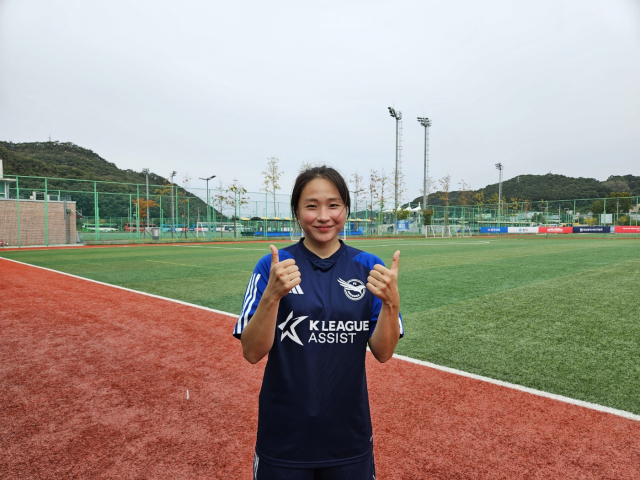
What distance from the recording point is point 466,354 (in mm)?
4695

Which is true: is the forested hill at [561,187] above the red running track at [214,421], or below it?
above

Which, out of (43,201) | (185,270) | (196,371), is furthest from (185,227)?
(196,371)

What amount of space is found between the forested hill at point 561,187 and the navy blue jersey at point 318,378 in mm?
93032

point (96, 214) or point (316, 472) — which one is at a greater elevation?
point (96, 214)

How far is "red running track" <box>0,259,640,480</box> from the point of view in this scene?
2.65m

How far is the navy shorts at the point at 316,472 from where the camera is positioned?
4.84 feet

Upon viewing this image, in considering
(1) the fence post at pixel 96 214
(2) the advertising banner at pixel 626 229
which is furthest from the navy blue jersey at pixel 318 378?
(2) the advertising banner at pixel 626 229

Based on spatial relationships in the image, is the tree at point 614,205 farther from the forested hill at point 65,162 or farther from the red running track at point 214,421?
the forested hill at point 65,162

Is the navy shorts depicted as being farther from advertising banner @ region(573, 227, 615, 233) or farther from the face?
advertising banner @ region(573, 227, 615, 233)

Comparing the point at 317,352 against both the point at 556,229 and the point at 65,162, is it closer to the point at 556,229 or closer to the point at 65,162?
the point at 556,229

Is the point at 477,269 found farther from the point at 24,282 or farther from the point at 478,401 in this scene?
the point at 24,282

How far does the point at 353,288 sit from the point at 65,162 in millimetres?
84645

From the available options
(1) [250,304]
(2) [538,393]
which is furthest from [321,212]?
(2) [538,393]

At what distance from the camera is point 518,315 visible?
6.50m
